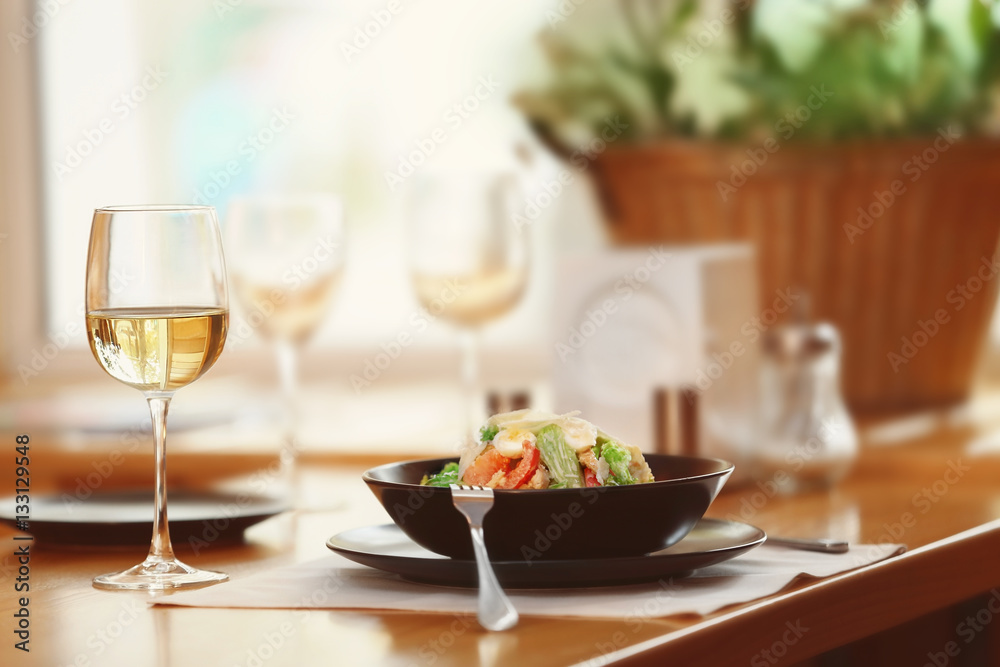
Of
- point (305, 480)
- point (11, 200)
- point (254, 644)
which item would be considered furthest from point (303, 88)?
point (254, 644)

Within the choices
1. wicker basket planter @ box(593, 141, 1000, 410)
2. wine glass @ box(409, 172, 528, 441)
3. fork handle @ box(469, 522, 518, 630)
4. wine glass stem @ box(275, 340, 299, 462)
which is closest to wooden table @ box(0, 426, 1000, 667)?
fork handle @ box(469, 522, 518, 630)

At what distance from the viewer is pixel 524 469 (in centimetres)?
66

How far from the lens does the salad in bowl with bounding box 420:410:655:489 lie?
66 cm

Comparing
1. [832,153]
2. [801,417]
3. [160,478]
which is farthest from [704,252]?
[160,478]

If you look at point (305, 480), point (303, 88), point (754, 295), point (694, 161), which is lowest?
point (305, 480)

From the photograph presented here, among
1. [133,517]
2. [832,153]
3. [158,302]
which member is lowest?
[133,517]

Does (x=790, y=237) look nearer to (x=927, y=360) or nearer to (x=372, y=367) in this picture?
(x=927, y=360)

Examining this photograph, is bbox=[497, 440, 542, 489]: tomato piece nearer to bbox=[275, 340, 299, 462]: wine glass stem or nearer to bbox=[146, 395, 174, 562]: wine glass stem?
bbox=[146, 395, 174, 562]: wine glass stem

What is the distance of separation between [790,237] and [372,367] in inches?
55.4

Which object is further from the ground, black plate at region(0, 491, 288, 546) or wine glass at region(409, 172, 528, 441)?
wine glass at region(409, 172, 528, 441)

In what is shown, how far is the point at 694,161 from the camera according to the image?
137 centimetres

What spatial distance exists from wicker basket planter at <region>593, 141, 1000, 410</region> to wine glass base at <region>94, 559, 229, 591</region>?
792 mm

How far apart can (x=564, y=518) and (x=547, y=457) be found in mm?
51

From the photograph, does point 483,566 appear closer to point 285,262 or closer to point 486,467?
point 486,467
